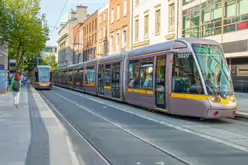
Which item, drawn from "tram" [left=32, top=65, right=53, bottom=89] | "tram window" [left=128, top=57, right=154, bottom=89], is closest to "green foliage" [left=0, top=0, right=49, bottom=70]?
"tram" [left=32, top=65, right=53, bottom=89]

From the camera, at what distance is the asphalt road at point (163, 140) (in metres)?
6.38

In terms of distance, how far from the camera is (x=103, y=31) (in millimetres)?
49062

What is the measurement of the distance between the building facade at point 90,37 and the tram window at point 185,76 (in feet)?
140

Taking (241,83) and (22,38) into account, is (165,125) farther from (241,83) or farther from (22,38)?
(22,38)

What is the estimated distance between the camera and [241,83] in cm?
2112

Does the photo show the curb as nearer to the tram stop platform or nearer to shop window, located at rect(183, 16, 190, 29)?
the tram stop platform

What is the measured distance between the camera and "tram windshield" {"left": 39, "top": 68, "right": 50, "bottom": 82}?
34.9 m

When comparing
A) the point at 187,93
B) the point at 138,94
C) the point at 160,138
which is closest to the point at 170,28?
the point at 138,94

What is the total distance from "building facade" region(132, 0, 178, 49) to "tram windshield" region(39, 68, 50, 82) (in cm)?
992

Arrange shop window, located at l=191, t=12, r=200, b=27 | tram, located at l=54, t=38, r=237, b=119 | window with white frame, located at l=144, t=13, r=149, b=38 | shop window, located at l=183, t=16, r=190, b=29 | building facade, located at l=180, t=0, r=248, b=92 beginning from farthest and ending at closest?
1. window with white frame, located at l=144, t=13, r=149, b=38
2. shop window, located at l=183, t=16, r=190, b=29
3. shop window, located at l=191, t=12, r=200, b=27
4. building facade, located at l=180, t=0, r=248, b=92
5. tram, located at l=54, t=38, r=237, b=119

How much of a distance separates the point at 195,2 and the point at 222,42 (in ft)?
15.0

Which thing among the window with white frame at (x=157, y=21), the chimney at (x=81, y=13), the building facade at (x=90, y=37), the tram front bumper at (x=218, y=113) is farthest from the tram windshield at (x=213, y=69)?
the chimney at (x=81, y=13)

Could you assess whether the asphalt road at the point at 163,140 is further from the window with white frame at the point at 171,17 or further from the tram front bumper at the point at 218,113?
the window with white frame at the point at 171,17

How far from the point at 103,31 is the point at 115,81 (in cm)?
3133
